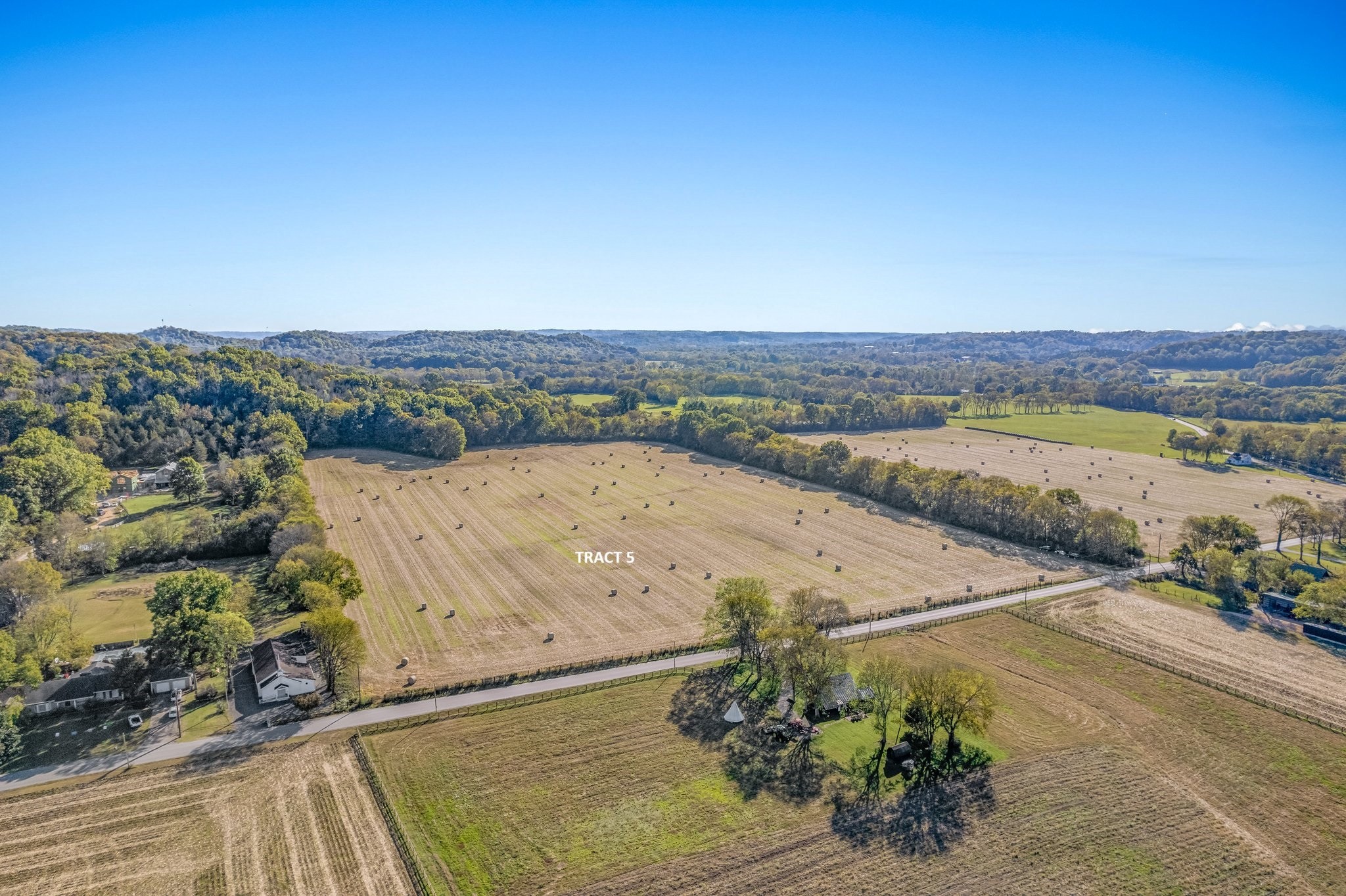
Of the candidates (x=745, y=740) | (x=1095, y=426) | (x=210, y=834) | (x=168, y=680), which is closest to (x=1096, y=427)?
(x=1095, y=426)

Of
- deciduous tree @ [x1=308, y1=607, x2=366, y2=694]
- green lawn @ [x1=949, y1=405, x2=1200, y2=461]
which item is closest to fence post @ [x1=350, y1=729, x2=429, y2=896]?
deciduous tree @ [x1=308, y1=607, x2=366, y2=694]

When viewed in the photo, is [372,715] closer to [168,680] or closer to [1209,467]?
[168,680]

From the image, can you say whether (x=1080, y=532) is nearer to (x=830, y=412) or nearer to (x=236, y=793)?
(x=236, y=793)

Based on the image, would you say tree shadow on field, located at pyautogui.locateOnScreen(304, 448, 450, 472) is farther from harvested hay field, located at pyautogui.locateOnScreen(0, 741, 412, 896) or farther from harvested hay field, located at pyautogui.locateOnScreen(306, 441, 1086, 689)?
harvested hay field, located at pyautogui.locateOnScreen(0, 741, 412, 896)

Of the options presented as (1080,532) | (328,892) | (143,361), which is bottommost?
(328,892)

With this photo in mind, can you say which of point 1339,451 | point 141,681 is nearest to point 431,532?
point 141,681

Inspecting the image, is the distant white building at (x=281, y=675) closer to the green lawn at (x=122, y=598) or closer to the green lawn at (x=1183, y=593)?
the green lawn at (x=122, y=598)

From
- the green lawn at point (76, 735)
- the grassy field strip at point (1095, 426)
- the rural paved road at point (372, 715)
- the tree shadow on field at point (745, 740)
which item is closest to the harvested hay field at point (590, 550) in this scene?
the rural paved road at point (372, 715)
